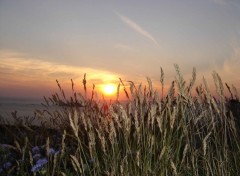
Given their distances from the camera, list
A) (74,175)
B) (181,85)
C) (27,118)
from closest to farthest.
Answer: (181,85) → (74,175) → (27,118)

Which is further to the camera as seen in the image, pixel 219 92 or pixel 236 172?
pixel 236 172

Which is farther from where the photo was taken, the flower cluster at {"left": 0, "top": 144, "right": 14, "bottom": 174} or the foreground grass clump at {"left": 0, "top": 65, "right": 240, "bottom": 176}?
the flower cluster at {"left": 0, "top": 144, "right": 14, "bottom": 174}

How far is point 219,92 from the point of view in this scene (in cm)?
248

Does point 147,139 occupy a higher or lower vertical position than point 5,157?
higher

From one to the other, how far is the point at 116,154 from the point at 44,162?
3.24 feet

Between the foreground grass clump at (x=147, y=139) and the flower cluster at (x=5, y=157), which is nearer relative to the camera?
the foreground grass clump at (x=147, y=139)

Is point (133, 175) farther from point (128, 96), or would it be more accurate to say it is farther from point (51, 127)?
point (51, 127)

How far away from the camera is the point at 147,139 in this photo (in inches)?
108

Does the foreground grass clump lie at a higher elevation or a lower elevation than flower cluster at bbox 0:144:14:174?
higher

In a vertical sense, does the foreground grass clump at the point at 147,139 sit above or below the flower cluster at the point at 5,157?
above

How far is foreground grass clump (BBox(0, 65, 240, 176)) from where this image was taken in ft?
8.07

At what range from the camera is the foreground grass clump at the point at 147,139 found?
8.07 ft

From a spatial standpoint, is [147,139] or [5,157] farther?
[5,157]

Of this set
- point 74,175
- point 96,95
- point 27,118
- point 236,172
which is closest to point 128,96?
point 96,95
